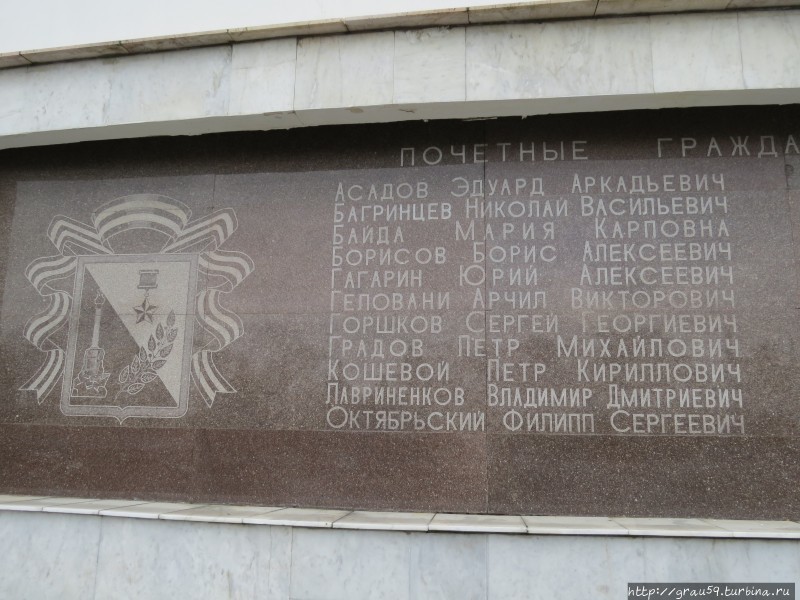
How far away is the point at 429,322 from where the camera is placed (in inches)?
229

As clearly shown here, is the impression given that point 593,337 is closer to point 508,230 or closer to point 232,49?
point 508,230

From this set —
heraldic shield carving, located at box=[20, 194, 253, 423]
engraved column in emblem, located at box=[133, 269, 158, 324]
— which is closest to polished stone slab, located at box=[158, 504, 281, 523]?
heraldic shield carving, located at box=[20, 194, 253, 423]

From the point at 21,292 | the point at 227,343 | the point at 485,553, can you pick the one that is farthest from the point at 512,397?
the point at 21,292

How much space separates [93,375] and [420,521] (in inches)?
151

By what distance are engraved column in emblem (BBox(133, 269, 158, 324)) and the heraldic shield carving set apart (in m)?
0.01

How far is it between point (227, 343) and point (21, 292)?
8.53 feet

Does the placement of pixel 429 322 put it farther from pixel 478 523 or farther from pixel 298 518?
pixel 298 518

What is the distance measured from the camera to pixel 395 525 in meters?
4.96

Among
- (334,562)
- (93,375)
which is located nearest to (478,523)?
(334,562)

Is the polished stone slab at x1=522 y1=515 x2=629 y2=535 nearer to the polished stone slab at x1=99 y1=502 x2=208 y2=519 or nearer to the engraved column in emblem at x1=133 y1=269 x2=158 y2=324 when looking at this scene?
the polished stone slab at x1=99 y1=502 x2=208 y2=519

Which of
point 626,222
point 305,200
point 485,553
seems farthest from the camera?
point 305,200

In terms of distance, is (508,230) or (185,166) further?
(185,166)

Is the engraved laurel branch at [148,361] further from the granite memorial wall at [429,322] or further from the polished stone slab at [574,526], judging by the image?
the polished stone slab at [574,526]

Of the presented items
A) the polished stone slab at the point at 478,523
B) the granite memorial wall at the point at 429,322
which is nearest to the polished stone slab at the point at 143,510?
the granite memorial wall at the point at 429,322
